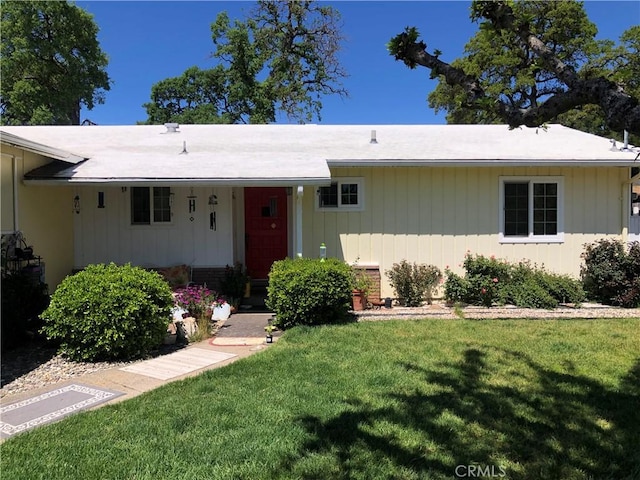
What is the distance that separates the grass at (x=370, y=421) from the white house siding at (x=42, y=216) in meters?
4.80

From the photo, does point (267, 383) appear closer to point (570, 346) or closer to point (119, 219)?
point (570, 346)

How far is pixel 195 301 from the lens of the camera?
298 inches

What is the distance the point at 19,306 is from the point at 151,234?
3524 mm

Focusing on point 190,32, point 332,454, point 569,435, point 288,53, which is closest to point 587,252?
point 569,435

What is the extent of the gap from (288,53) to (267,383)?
24932mm

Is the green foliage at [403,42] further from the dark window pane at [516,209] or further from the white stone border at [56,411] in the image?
the dark window pane at [516,209]

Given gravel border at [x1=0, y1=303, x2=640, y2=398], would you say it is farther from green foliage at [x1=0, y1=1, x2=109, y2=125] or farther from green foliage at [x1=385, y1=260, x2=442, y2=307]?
green foliage at [x1=0, y1=1, x2=109, y2=125]

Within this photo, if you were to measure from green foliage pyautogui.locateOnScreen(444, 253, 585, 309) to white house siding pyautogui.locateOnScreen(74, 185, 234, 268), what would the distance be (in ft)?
15.8

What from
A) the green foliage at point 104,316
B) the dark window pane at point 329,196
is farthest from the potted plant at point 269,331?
the dark window pane at point 329,196

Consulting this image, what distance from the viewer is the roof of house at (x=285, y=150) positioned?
26.8 feet

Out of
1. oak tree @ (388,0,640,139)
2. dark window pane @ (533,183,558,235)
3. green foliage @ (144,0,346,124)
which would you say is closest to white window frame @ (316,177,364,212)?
dark window pane @ (533,183,558,235)

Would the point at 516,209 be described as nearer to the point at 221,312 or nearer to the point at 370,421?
the point at 221,312

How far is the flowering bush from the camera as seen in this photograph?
7.49 meters

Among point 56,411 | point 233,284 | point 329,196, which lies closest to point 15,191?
point 233,284
